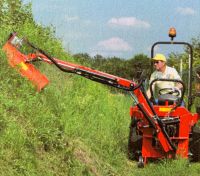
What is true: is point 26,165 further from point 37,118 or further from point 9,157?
point 37,118

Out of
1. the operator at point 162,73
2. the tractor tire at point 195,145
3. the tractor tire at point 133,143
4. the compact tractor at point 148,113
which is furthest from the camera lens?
the operator at point 162,73

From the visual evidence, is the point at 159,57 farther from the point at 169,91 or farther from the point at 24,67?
the point at 24,67

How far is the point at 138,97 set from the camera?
355 inches

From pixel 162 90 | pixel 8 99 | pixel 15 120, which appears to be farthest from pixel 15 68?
pixel 162 90

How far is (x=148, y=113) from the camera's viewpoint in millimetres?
8977

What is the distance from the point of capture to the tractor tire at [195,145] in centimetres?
960

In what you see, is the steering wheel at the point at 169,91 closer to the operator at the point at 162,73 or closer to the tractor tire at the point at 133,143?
the operator at the point at 162,73

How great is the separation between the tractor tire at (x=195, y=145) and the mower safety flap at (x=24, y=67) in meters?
2.61

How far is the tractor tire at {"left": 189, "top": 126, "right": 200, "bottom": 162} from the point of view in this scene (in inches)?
378

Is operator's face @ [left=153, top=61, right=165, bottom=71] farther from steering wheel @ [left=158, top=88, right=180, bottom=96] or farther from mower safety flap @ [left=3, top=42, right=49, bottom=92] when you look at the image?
mower safety flap @ [left=3, top=42, right=49, bottom=92]

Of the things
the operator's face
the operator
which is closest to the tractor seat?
the operator

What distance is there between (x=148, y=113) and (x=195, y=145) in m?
1.23

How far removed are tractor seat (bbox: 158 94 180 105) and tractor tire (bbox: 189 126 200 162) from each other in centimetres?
63

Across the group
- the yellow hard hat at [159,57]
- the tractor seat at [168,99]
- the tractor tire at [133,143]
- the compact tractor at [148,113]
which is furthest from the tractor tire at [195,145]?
the yellow hard hat at [159,57]
